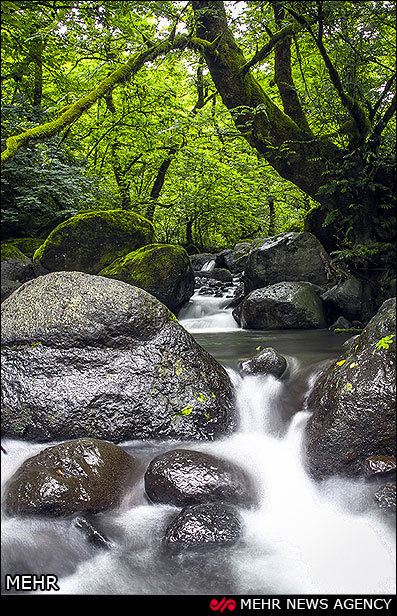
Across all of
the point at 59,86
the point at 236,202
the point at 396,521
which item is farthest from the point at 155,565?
the point at 236,202

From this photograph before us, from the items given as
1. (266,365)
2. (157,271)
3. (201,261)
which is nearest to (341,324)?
(266,365)

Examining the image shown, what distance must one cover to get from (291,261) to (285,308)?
5.89 feet

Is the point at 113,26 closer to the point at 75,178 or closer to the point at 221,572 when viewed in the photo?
the point at 75,178

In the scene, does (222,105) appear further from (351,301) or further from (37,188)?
(37,188)

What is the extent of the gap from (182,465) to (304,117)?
796 cm

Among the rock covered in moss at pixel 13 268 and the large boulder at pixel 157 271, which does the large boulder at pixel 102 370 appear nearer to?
the large boulder at pixel 157 271

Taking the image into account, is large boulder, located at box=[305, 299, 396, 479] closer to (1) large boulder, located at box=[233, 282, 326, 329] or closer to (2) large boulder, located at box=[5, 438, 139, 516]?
(2) large boulder, located at box=[5, 438, 139, 516]

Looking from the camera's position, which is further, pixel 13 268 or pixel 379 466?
pixel 13 268

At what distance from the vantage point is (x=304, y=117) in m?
8.62

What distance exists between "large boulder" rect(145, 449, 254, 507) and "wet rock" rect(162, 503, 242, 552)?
143mm

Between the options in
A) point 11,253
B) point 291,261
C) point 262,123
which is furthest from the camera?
point 11,253

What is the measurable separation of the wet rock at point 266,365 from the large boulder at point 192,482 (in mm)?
1688

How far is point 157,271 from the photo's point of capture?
849 centimetres
